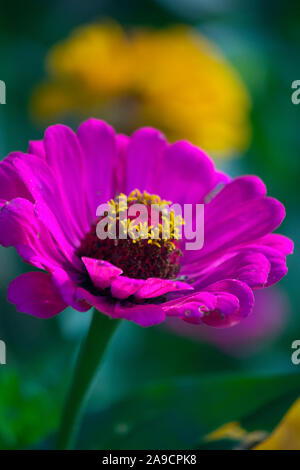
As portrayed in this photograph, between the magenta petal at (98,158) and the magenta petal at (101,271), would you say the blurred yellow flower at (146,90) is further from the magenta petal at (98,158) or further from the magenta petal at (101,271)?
the magenta petal at (101,271)

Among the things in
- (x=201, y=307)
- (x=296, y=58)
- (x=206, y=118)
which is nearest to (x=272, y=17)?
(x=296, y=58)

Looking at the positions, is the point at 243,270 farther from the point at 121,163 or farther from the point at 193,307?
the point at 121,163

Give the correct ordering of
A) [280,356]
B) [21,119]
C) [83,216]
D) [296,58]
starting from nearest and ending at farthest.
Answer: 1. [83,216]
2. [280,356]
3. [21,119]
4. [296,58]

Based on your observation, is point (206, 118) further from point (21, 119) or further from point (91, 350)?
point (91, 350)

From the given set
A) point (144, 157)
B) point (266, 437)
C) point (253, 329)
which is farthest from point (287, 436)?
point (253, 329)

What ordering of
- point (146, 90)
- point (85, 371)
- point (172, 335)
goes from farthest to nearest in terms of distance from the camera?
point (146, 90) < point (172, 335) < point (85, 371)
